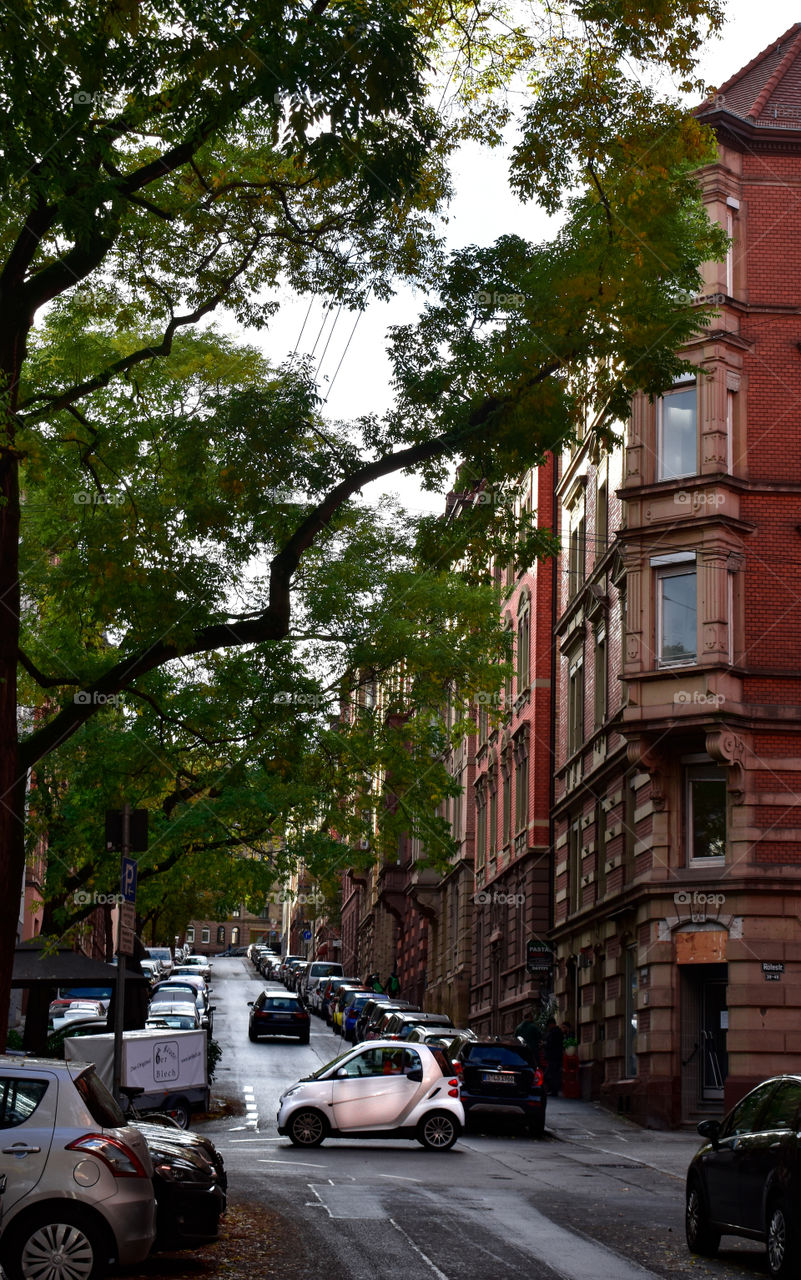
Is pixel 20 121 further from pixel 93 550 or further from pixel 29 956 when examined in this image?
pixel 29 956

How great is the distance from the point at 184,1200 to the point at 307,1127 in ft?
34.1

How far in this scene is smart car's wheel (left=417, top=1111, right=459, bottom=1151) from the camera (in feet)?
76.4

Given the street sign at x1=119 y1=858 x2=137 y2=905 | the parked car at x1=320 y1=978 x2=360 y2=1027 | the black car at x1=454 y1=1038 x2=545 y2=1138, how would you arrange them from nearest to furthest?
the street sign at x1=119 y1=858 x2=137 y2=905 → the black car at x1=454 y1=1038 x2=545 y2=1138 → the parked car at x1=320 y1=978 x2=360 y2=1027

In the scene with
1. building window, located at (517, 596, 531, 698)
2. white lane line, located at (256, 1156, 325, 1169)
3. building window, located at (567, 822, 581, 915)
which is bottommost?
white lane line, located at (256, 1156, 325, 1169)

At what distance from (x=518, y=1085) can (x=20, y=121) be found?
733 inches

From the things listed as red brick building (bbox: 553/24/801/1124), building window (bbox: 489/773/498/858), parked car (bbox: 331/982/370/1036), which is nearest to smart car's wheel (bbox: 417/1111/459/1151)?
red brick building (bbox: 553/24/801/1124)

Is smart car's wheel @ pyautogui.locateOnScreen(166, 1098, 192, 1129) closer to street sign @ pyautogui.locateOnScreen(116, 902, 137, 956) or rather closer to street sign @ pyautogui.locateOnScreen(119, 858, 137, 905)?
street sign @ pyautogui.locateOnScreen(119, 858, 137, 905)

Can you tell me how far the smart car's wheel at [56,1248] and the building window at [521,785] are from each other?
34683 mm

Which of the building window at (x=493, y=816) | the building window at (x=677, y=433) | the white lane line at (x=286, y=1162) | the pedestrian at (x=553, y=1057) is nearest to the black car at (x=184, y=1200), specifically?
the white lane line at (x=286, y=1162)

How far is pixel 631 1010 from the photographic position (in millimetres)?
31734

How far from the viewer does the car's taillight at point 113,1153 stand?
34.4 feet

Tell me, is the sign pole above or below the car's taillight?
above

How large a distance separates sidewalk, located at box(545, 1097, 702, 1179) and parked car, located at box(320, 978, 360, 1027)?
2598 centimetres

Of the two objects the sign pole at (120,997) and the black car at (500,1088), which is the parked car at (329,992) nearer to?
the black car at (500,1088)
